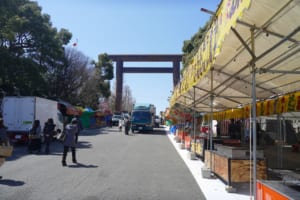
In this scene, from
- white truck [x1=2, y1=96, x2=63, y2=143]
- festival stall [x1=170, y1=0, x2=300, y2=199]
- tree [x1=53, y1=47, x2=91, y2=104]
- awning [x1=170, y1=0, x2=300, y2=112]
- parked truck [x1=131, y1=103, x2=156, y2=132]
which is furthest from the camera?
tree [x1=53, y1=47, x2=91, y2=104]

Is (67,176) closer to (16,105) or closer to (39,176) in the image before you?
(39,176)

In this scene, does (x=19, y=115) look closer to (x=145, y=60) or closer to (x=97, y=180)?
(x=97, y=180)

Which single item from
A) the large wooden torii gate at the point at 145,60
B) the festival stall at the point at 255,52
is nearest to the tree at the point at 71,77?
the large wooden torii gate at the point at 145,60

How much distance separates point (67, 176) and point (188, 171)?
4065 mm

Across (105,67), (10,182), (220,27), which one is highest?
(105,67)

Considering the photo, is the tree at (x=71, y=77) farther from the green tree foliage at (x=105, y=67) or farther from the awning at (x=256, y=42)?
the awning at (x=256, y=42)

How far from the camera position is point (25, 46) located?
2956 centimetres

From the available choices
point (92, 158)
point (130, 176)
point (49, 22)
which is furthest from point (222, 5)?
point (49, 22)

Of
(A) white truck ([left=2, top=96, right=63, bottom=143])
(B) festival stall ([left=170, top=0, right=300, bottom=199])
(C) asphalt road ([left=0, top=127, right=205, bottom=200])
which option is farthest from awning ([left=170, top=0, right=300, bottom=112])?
(A) white truck ([left=2, top=96, right=63, bottom=143])

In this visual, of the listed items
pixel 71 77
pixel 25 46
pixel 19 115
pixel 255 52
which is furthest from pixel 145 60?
pixel 255 52

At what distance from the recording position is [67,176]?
9820 mm

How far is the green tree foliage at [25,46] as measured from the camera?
24797 millimetres

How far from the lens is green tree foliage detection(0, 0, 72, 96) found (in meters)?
24.8

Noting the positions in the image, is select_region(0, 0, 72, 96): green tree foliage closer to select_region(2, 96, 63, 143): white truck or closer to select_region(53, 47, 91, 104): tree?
select_region(2, 96, 63, 143): white truck
